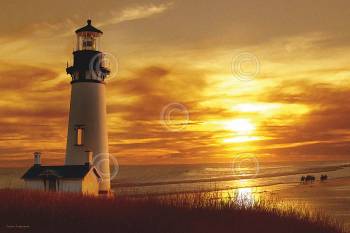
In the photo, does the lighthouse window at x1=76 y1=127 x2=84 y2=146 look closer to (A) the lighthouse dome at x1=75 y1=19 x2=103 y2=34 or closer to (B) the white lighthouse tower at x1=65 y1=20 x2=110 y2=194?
(B) the white lighthouse tower at x1=65 y1=20 x2=110 y2=194

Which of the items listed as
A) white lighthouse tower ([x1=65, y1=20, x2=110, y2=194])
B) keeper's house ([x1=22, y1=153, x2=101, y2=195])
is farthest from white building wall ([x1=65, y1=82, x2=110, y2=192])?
keeper's house ([x1=22, y1=153, x2=101, y2=195])

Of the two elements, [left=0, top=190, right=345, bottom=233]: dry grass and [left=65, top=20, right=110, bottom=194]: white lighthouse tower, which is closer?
[left=0, top=190, right=345, bottom=233]: dry grass

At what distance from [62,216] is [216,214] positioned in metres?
5.27

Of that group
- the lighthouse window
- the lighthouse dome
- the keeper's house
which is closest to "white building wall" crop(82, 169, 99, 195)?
the keeper's house

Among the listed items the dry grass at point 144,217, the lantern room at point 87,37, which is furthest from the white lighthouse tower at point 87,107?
the dry grass at point 144,217

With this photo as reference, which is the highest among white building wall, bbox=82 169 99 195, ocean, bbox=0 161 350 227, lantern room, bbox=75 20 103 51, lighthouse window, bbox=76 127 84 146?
lantern room, bbox=75 20 103 51

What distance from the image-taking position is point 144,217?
14703 millimetres

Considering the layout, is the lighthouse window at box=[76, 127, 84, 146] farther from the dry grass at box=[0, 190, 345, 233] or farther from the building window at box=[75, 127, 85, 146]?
the dry grass at box=[0, 190, 345, 233]

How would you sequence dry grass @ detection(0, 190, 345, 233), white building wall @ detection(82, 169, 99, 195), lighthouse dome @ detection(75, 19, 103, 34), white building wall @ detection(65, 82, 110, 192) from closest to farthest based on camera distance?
dry grass @ detection(0, 190, 345, 233) < white building wall @ detection(82, 169, 99, 195) < white building wall @ detection(65, 82, 110, 192) < lighthouse dome @ detection(75, 19, 103, 34)

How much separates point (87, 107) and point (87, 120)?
856 millimetres

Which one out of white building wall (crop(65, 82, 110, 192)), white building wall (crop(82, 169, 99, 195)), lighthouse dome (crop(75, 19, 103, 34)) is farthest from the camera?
lighthouse dome (crop(75, 19, 103, 34))

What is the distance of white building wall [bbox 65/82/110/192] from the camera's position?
30938 mm

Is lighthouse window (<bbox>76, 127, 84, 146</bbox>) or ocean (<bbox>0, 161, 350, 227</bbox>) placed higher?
lighthouse window (<bbox>76, 127, 84, 146</bbox>)

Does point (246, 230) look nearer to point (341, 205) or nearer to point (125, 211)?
point (125, 211)
